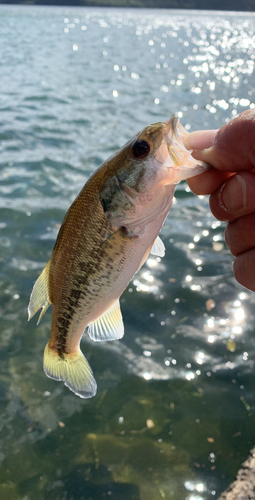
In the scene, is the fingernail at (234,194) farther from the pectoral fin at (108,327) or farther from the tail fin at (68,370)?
the tail fin at (68,370)

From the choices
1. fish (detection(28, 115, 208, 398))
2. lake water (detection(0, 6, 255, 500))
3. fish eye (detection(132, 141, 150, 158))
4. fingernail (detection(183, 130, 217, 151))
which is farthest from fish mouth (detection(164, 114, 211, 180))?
lake water (detection(0, 6, 255, 500))

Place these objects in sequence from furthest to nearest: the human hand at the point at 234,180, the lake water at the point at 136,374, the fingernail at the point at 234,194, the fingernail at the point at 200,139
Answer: the lake water at the point at 136,374, the fingernail at the point at 200,139, the fingernail at the point at 234,194, the human hand at the point at 234,180

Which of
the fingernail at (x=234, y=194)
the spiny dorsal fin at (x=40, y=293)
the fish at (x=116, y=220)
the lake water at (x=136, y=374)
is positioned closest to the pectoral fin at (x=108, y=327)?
the fish at (x=116, y=220)

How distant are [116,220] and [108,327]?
91 cm

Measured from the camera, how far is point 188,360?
5379mm

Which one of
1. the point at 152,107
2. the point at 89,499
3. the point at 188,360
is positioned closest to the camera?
the point at 89,499

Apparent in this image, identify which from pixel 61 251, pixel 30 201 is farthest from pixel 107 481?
pixel 30 201

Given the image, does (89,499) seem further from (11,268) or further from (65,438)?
(11,268)

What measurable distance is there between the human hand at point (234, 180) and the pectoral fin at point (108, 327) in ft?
3.25

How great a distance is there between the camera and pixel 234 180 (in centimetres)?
257

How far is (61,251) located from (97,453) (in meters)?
2.92

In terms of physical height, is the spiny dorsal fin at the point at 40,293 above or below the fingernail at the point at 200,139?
below

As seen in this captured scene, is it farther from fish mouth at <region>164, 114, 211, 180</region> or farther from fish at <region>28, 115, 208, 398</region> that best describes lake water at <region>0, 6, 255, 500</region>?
fish mouth at <region>164, 114, 211, 180</region>

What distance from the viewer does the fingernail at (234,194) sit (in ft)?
8.37
